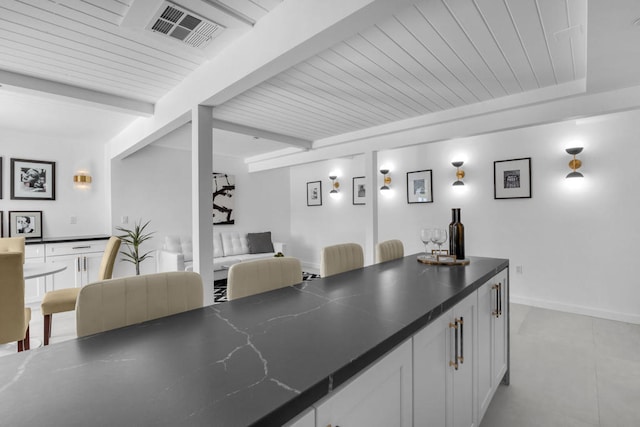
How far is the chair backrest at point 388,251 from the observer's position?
2398mm

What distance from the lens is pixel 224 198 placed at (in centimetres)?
625

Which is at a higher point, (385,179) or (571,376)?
(385,179)

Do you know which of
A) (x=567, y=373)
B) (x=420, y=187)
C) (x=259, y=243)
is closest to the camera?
(x=567, y=373)

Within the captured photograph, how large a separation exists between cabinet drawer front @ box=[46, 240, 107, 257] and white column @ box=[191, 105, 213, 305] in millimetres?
2760

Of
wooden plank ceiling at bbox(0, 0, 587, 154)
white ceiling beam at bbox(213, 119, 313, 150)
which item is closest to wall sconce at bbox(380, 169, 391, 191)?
white ceiling beam at bbox(213, 119, 313, 150)

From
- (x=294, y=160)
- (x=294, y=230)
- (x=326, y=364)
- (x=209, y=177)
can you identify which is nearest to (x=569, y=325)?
(x=326, y=364)

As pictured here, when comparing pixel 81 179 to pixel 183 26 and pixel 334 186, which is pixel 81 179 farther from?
pixel 334 186

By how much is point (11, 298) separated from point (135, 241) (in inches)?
104

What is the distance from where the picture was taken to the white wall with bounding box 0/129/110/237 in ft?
13.9

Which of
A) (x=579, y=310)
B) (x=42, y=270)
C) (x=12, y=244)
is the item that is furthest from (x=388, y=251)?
(x=12, y=244)

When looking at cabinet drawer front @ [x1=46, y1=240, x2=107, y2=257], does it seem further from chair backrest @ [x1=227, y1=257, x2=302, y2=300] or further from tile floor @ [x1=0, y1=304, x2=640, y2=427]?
chair backrest @ [x1=227, y1=257, x2=302, y2=300]

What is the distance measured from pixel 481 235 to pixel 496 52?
8.94 ft

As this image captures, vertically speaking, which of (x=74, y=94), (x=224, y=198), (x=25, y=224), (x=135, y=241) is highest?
(x=74, y=94)

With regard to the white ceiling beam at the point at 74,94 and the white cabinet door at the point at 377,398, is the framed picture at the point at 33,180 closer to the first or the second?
the white ceiling beam at the point at 74,94
